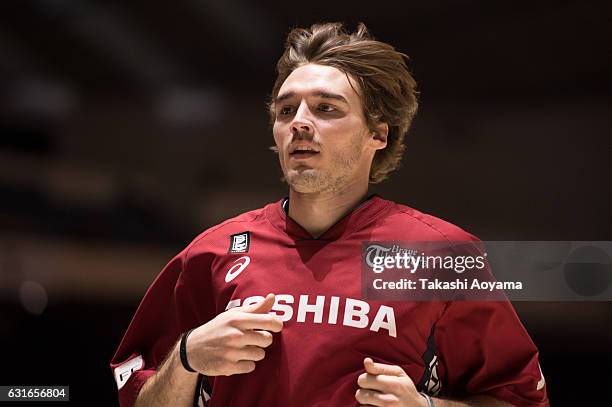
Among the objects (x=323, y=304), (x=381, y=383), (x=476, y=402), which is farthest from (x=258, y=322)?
(x=476, y=402)

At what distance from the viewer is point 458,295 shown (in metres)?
1.57

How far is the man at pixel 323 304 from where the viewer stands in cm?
150

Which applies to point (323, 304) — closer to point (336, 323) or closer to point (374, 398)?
point (336, 323)

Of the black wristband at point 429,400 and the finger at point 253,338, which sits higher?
the finger at point 253,338

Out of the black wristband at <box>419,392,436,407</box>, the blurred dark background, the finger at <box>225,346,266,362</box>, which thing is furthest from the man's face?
the black wristband at <box>419,392,436,407</box>

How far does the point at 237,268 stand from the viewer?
1.67 meters

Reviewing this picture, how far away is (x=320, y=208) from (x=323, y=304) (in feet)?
0.82

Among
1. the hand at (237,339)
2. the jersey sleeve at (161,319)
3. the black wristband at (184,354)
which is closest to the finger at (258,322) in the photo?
the hand at (237,339)

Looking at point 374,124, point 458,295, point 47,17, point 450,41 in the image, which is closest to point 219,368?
point 458,295

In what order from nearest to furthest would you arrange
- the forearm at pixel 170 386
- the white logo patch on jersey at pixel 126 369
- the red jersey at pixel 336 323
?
the red jersey at pixel 336 323, the forearm at pixel 170 386, the white logo patch on jersey at pixel 126 369

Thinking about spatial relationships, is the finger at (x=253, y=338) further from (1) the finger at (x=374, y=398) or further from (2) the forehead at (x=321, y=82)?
(2) the forehead at (x=321, y=82)

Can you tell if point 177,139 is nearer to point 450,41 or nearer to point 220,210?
point 220,210

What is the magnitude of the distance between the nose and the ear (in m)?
0.18

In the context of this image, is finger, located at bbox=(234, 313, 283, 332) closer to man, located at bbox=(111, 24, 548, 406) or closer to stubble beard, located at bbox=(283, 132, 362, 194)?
man, located at bbox=(111, 24, 548, 406)
